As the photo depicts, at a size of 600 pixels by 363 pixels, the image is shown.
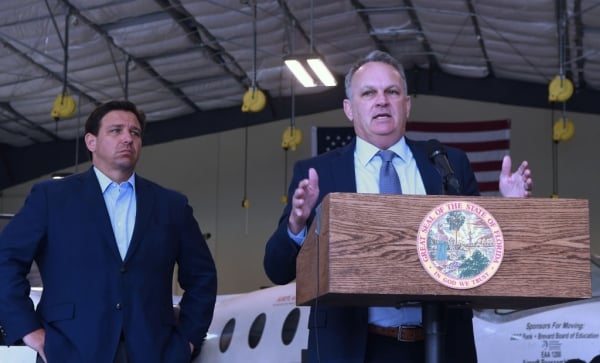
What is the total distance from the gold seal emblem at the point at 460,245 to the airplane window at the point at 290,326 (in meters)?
5.15

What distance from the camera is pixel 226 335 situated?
8289mm

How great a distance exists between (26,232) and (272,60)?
14365mm

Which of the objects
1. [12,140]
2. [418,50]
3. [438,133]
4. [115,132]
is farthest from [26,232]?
[12,140]

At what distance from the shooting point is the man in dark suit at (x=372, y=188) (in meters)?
2.93

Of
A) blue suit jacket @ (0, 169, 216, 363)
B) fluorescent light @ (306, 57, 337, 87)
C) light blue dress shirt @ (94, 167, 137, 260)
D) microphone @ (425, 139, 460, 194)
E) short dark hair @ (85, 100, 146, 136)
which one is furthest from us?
fluorescent light @ (306, 57, 337, 87)

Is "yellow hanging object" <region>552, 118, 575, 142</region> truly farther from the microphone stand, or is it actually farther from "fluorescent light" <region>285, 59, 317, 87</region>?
the microphone stand

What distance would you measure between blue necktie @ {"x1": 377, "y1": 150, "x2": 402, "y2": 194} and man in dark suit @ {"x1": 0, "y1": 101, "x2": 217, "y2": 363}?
1245 mm

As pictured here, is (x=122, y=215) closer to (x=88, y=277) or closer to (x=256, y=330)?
(x=88, y=277)

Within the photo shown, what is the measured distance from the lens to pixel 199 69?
60.6ft

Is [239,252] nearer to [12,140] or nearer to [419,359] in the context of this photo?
[12,140]

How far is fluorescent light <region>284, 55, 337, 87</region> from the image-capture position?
38.9ft

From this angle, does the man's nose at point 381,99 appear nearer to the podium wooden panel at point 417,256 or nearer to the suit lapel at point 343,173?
the suit lapel at point 343,173

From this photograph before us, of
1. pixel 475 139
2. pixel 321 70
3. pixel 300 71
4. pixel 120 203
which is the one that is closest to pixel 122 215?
pixel 120 203

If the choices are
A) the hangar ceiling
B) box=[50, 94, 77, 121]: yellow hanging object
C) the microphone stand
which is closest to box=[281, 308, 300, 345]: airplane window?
the microphone stand
